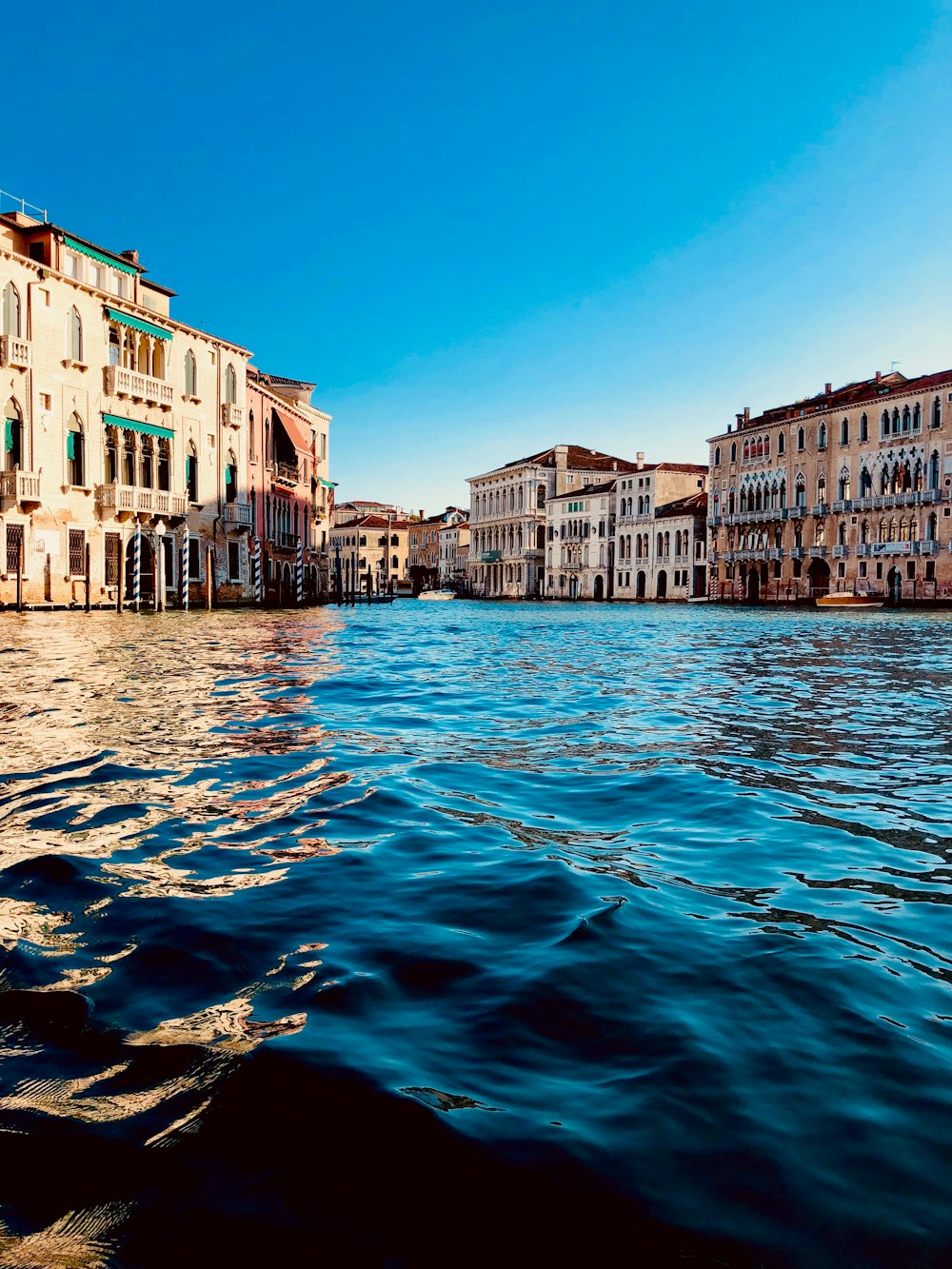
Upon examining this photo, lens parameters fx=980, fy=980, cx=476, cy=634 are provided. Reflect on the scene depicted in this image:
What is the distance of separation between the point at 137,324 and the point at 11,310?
470cm

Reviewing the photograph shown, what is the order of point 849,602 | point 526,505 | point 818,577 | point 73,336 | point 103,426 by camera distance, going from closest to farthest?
point 73,336 → point 103,426 → point 849,602 → point 818,577 → point 526,505

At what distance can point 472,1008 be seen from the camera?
2324 mm

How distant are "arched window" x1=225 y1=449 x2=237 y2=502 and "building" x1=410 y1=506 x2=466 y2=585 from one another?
6668 centimetres

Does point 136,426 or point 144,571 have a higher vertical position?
point 136,426

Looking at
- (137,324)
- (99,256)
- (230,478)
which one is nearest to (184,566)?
(230,478)

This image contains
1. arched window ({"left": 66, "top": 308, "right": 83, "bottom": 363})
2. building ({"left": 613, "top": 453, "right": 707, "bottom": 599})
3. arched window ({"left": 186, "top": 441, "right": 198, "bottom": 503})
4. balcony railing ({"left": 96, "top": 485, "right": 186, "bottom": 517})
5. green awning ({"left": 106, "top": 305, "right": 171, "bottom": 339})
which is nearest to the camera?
arched window ({"left": 66, "top": 308, "right": 83, "bottom": 363})

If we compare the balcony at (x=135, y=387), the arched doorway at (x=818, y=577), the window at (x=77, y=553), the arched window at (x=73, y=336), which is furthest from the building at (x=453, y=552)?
the arched window at (x=73, y=336)

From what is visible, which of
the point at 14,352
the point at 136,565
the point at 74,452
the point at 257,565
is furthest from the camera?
the point at 257,565

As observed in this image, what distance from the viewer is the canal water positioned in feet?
5.13

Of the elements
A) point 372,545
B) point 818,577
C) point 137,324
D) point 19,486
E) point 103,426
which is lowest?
point 818,577

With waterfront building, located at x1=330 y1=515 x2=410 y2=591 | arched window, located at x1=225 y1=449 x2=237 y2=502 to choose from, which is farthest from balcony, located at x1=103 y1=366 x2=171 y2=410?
waterfront building, located at x1=330 y1=515 x2=410 y2=591

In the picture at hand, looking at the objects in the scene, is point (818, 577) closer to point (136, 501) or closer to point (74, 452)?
point (136, 501)

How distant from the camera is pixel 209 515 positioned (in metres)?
32.2

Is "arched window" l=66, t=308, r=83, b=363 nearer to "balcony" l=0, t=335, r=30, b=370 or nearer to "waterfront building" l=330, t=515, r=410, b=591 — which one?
"balcony" l=0, t=335, r=30, b=370
